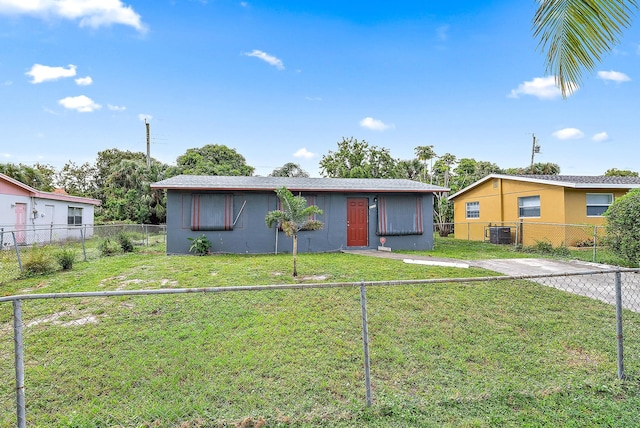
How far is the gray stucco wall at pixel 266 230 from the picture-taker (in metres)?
11.0

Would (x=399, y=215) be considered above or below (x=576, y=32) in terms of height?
below

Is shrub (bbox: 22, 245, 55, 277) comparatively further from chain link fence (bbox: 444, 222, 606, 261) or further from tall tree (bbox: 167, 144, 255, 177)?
tall tree (bbox: 167, 144, 255, 177)

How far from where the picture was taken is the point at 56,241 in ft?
47.3

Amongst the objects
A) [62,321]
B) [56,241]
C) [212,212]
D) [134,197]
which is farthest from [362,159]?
[62,321]

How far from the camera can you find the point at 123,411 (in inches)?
100.0

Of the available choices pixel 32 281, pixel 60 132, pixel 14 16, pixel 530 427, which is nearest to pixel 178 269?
pixel 32 281

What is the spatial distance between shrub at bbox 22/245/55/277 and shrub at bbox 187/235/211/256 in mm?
3765

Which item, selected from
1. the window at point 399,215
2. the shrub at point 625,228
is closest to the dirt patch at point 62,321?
the window at point 399,215

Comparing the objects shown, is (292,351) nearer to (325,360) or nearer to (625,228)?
(325,360)

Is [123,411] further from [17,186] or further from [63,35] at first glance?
[17,186]

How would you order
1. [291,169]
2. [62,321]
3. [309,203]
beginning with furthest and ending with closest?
1. [291,169]
2. [309,203]
3. [62,321]

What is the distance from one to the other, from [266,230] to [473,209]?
1253 cm

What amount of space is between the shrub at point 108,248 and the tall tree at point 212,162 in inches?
603

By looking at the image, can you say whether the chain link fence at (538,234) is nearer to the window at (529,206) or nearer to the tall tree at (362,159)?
the window at (529,206)
